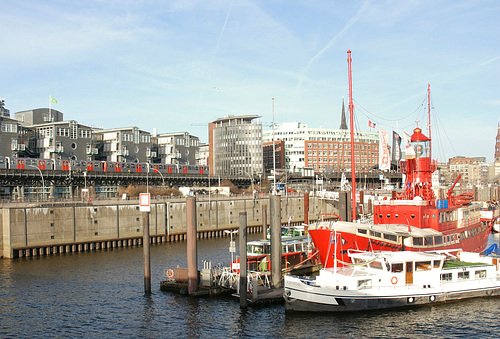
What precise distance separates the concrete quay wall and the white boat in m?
21.4

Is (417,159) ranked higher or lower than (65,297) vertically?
higher

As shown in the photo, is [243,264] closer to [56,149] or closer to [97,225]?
[97,225]

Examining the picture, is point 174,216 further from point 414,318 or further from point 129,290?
point 414,318

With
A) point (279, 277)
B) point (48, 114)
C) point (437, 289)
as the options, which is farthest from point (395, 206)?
point (48, 114)

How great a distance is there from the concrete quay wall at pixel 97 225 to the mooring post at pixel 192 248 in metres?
19.8

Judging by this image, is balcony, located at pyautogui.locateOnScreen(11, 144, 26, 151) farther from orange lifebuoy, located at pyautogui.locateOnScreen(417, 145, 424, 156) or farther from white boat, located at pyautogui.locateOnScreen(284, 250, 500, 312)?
white boat, located at pyautogui.locateOnScreen(284, 250, 500, 312)

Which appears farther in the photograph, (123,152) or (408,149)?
(123,152)

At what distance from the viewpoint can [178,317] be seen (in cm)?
3538

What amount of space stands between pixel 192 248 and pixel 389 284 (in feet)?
49.7

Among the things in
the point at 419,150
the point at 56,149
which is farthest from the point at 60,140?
the point at 419,150

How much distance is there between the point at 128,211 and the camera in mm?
73812

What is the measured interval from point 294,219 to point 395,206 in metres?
53.2

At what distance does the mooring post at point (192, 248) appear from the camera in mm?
38500

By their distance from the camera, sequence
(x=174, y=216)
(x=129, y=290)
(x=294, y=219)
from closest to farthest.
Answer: (x=129, y=290) < (x=174, y=216) < (x=294, y=219)
